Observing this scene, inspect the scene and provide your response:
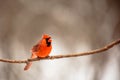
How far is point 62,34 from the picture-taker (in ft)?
6.18

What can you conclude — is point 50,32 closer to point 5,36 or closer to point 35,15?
point 35,15

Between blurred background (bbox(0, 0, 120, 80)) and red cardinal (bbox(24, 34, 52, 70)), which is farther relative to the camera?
blurred background (bbox(0, 0, 120, 80))

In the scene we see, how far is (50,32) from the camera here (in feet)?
6.09

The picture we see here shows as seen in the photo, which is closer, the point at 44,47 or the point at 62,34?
the point at 44,47

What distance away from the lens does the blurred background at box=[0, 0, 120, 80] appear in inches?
70.9

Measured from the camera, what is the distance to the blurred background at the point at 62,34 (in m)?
1.80

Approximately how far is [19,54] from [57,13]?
1.21 ft

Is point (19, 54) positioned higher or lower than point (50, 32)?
lower

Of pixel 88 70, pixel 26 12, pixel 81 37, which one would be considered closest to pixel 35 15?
pixel 26 12

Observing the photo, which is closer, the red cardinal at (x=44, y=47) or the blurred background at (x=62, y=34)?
the red cardinal at (x=44, y=47)

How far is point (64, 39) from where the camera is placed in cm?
188

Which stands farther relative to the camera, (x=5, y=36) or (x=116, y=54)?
(x=116, y=54)

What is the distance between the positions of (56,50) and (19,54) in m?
0.23

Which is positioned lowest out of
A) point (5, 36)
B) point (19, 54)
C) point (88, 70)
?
point (88, 70)
